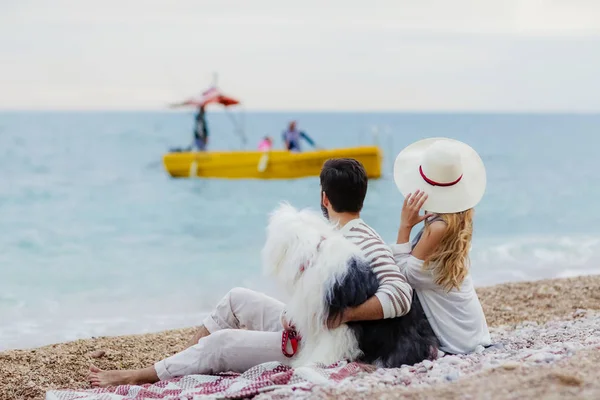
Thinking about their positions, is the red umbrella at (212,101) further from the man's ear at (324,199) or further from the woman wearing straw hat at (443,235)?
the man's ear at (324,199)

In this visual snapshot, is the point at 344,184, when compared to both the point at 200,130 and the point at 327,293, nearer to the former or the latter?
the point at 327,293

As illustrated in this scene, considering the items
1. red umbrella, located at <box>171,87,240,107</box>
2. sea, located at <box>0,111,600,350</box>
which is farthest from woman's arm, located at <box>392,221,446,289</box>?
red umbrella, located at <box>171,87,240,107</box>

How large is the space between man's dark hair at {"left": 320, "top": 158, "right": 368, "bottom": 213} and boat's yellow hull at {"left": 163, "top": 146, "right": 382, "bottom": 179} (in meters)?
15.2

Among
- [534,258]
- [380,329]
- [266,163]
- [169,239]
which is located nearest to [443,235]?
[380,329]

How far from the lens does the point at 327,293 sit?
132 inches

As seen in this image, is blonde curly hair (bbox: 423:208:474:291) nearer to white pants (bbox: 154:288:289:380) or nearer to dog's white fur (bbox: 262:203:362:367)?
dog's white fur (bbox: 262:203:362:367)

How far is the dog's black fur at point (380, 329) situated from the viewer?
11.1ft

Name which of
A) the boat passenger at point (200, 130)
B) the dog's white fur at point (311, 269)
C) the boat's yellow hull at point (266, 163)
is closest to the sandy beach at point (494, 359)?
the dog's white fur at point (311, 269)

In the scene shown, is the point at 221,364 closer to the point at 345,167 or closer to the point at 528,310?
the point at 345,167

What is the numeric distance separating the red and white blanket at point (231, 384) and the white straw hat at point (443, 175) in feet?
2.71

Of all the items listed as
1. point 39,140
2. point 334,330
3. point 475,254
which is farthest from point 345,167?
point 39,140

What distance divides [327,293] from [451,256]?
61 cm

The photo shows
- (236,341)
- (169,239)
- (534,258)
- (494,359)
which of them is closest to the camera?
(494,359)

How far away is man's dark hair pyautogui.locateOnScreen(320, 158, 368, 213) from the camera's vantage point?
342 centimetres
